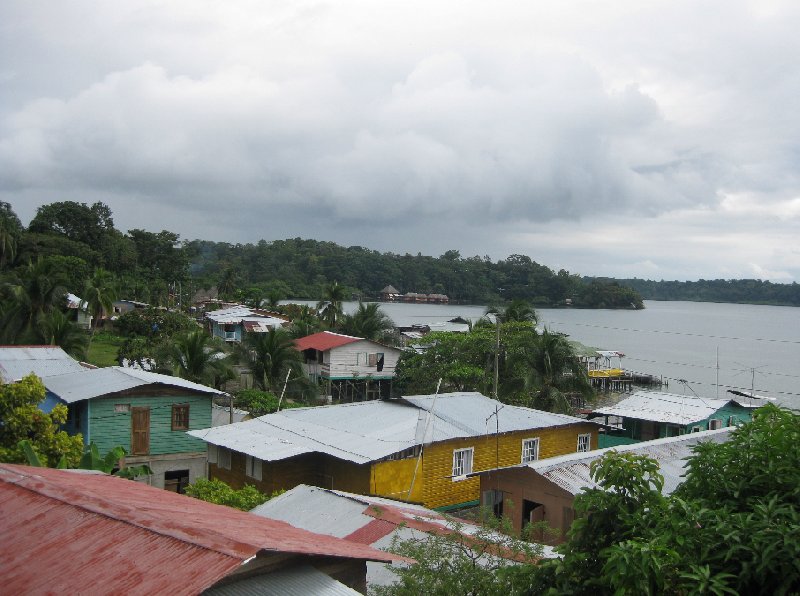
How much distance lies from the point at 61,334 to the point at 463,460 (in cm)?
2253

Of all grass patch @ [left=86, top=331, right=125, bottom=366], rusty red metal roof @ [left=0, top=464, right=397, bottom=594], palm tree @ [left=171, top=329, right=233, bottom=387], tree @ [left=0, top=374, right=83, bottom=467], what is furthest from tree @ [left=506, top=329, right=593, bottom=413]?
rusty red metal roof @ [left=0, top=464, right=397, bottom=594]

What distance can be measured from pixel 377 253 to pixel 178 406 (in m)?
140

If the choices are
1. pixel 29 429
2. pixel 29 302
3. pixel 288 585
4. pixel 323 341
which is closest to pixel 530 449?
pixel 29 429

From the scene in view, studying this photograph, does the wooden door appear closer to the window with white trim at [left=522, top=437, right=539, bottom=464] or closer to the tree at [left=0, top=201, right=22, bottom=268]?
the window with white trim at [left=522, top=437, right=539, bottom=464]

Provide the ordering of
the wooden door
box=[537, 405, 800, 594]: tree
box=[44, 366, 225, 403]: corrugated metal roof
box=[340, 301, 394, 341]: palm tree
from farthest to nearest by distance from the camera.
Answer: box=[340, 301, 394, 341]: palm tree < the wooden door < box=[44, 366, 225, 403]: corrugated metal roof < box=[537, 405, 800, 594]: tree

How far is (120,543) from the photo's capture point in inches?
220

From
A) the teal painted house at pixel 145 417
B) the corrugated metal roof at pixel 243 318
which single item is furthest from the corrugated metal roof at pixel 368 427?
the corrugated metal roof at pixel 243 318

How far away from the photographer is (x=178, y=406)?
2158 centimetres

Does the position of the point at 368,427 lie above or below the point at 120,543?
below

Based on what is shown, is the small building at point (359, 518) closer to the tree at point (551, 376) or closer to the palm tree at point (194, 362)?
the palm tree at point (194, 362)

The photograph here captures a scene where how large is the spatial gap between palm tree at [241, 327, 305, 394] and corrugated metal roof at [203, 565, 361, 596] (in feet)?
92.1

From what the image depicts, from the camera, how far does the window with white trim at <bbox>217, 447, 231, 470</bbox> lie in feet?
66.0

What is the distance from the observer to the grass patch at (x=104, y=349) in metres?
43.9

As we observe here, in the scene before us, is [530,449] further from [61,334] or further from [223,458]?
[61,334]
